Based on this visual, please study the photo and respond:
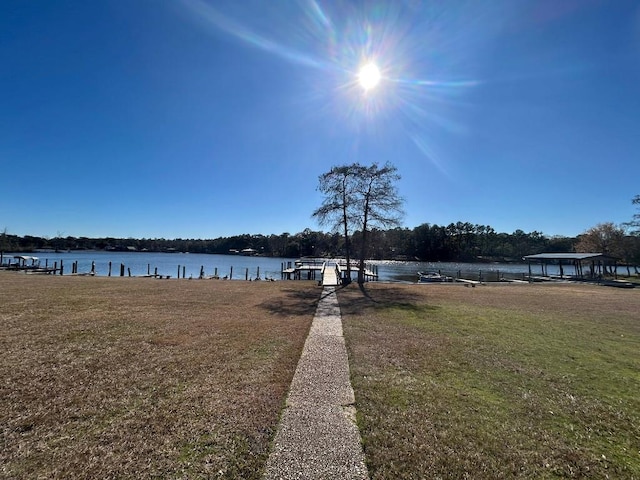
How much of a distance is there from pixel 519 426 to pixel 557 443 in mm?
390

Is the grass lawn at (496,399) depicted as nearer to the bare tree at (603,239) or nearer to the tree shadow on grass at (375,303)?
the tree shadow on grass at (375,303)

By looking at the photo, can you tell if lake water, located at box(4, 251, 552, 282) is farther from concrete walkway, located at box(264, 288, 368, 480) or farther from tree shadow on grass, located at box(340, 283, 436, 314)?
concrete walkway, located at box(264, 288, 368, 480)

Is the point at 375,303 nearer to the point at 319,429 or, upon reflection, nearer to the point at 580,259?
the point at 319,429

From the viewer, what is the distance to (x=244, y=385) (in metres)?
4.77

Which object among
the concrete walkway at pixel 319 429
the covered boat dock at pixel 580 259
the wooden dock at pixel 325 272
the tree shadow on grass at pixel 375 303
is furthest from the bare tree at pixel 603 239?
the concrete walkway at pixel 319 429

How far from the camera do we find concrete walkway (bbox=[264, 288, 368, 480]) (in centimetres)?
296

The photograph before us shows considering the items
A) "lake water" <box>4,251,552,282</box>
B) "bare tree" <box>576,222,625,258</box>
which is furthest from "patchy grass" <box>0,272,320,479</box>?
"bare tree" <box>576,222,625,258</box>

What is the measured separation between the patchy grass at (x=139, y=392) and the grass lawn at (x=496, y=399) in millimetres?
1429

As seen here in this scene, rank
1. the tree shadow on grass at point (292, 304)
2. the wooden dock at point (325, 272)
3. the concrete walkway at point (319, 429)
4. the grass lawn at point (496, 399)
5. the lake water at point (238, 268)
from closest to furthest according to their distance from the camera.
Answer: the concrete walkway at point (319, 429), the grass lawn at point (496, 399), the tree shadow on grass at point (292, 304), the wooden dock at point (325, 272), the lake water at point (238, 268)

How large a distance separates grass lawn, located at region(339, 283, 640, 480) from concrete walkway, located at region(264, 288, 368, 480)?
7.0 inches

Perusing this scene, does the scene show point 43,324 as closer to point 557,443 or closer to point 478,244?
point 557,443

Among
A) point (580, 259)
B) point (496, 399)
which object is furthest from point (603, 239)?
point (496, 399)

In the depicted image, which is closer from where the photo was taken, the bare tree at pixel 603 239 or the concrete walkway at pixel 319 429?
the concrete walkway at pixel 319 429

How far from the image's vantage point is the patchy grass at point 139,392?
9.78 ft
